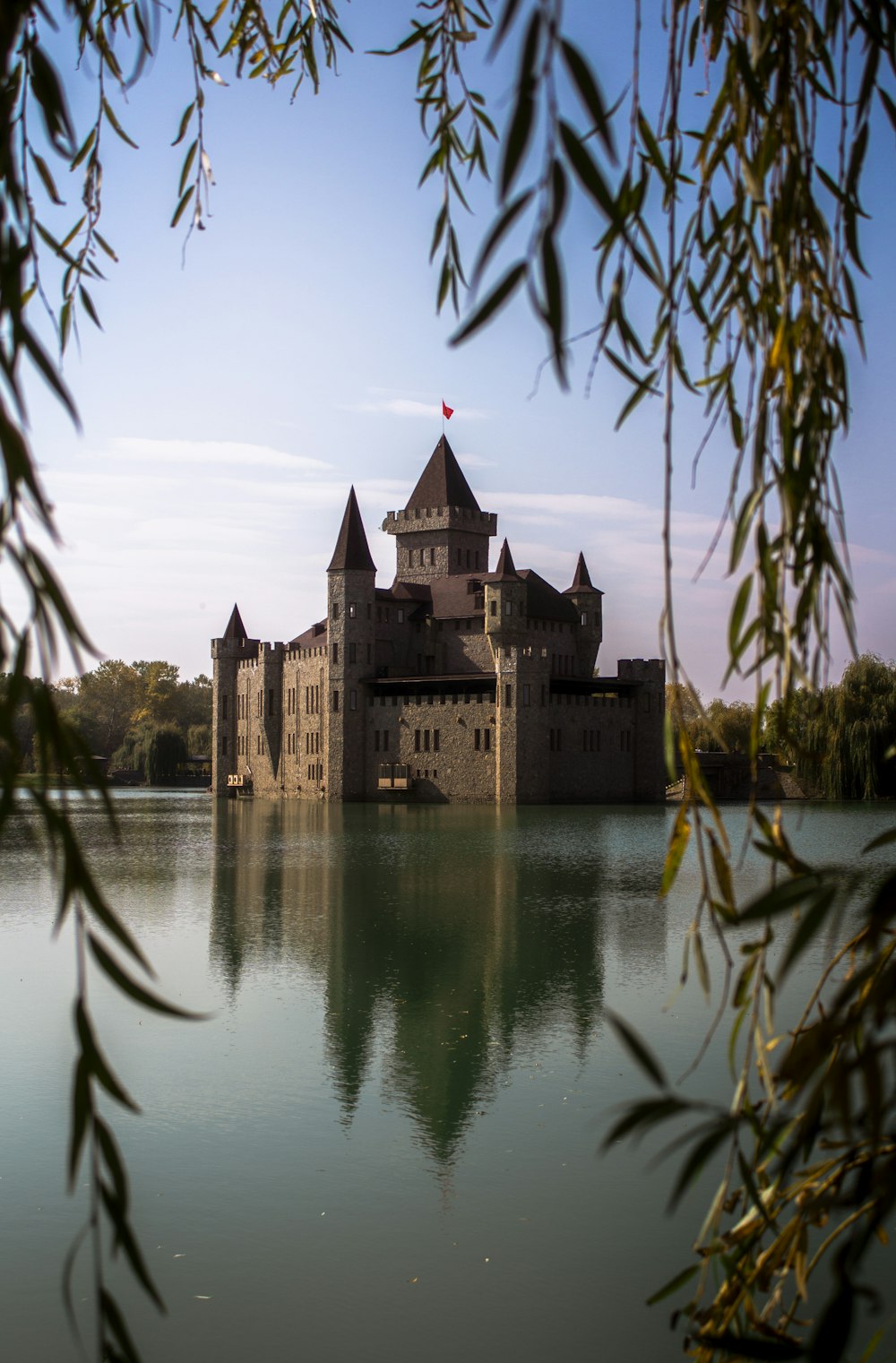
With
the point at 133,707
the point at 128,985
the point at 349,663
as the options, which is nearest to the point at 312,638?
the point at 349,663

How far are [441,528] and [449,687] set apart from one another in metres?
7.61

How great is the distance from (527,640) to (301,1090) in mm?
41935

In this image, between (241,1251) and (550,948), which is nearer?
(241,1251)

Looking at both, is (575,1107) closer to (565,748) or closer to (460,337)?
(460,337)

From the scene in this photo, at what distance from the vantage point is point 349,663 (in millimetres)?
49688

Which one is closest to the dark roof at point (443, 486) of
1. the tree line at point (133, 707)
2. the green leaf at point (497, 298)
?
the tree line at point (133, 707)

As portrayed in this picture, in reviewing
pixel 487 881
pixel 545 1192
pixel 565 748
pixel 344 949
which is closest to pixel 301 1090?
pixel 545 1192

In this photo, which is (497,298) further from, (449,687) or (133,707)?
(133,707)

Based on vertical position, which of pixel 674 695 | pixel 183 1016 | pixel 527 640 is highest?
pixel 527 640

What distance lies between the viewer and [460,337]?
1.25m

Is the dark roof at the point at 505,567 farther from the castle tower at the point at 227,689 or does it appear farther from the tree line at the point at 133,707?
the tree line at the point at 133,707

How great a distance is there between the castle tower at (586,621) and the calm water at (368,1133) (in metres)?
36.7

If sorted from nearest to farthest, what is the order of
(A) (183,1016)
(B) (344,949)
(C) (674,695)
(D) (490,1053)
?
(A) (183,1016), (C) (674,695), (D) (490,1053), (B) (344,949)

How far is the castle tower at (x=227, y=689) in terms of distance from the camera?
59.5 meters
